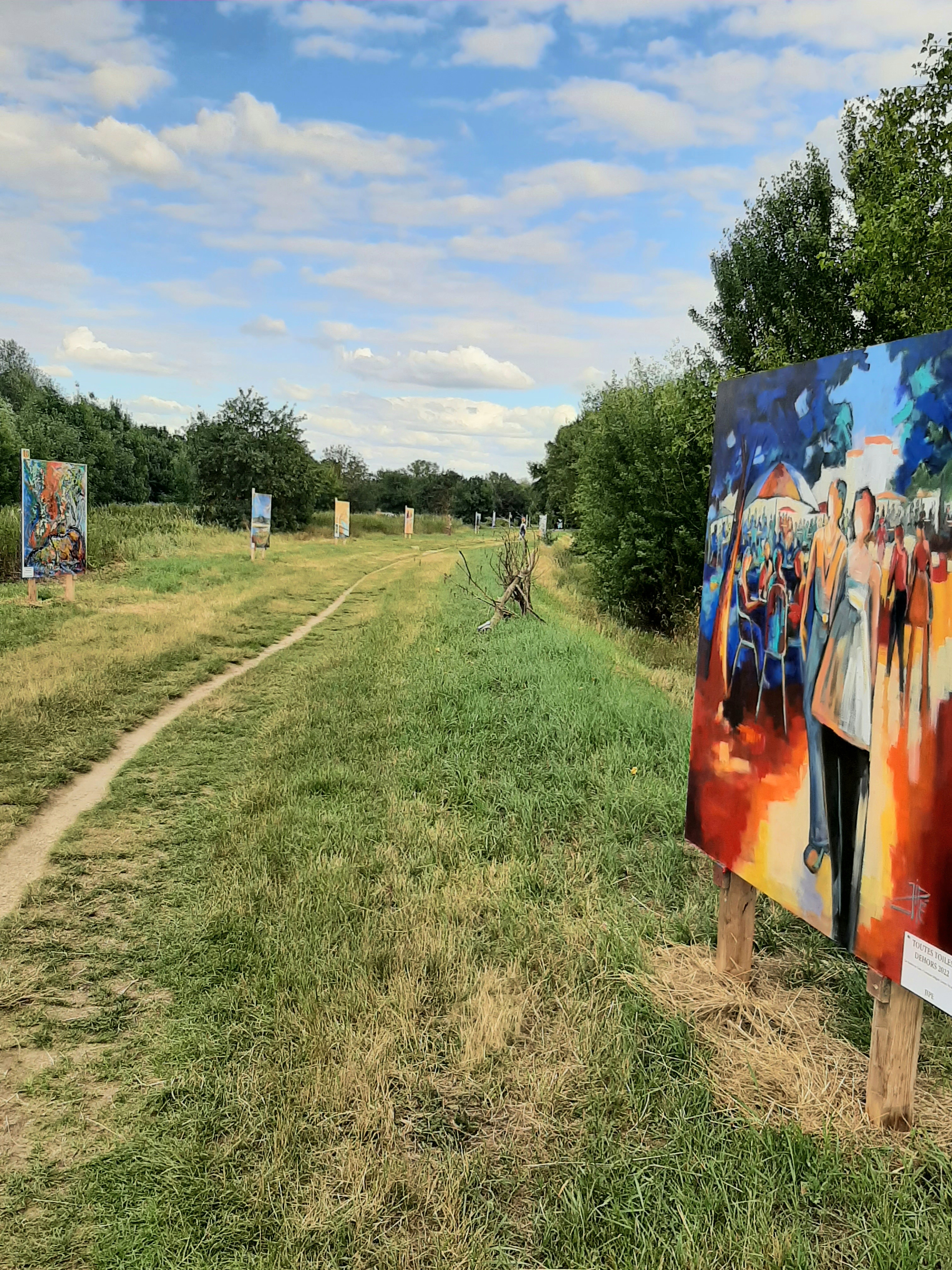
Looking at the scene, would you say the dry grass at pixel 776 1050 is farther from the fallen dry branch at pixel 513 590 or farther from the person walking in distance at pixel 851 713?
the fallen dry branch at pixel 513 590

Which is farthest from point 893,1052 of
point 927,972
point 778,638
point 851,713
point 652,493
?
point 652,493

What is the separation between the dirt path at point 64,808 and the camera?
4.35 metres

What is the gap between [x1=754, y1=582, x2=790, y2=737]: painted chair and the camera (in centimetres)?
287

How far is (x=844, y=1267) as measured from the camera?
2.09 m

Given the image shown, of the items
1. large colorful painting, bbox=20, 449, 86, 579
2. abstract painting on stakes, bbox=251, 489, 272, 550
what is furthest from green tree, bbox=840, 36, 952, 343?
abstract painting on stakes, bbox=251, 489, 272, 550

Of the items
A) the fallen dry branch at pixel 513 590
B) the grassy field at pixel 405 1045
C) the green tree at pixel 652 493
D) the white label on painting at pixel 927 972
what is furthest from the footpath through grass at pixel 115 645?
the green tree at pixel 652 493

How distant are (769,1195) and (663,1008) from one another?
2.93 ft

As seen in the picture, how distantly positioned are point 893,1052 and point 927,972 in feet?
1.43

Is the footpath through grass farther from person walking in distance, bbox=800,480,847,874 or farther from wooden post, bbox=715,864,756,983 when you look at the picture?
person walking in distance, bbox=800,480,847,874

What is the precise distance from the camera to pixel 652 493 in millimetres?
15992

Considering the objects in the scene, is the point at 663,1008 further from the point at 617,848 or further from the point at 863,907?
the point at 617,848

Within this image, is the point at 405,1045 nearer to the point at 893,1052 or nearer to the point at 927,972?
the point at 893,1052

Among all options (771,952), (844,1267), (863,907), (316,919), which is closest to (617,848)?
(771,952)

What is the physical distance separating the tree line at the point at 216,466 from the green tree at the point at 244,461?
53 millimetres
